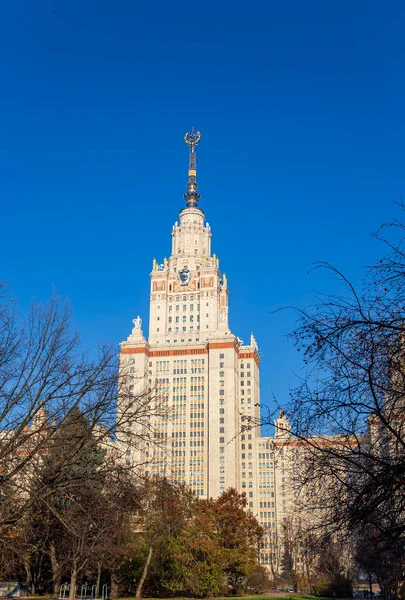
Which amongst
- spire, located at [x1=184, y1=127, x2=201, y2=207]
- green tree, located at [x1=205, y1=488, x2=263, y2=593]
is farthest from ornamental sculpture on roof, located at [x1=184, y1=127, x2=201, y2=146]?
green tree, located at [x1=205, y1=488, x2=263, y2=593]

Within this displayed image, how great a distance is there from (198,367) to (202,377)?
2405 millimetres

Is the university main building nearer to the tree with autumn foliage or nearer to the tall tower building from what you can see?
the tall tower building

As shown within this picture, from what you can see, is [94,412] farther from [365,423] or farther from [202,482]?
[202,482]

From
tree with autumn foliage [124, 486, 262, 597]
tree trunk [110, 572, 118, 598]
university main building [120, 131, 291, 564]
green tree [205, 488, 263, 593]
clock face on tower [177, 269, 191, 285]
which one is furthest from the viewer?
clock face on tower [177, 269, 191, 285]

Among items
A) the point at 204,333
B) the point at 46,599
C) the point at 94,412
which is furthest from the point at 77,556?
the point at 204,333

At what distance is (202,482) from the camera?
397 feet

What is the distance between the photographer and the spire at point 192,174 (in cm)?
14838

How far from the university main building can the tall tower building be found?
214 mm

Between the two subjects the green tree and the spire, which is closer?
the green tree

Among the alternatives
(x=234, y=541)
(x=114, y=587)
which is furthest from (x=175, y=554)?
(x=234, y=541)

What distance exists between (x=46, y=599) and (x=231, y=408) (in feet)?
302

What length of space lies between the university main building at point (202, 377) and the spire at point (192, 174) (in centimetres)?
493

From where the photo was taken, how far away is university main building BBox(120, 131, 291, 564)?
122 meters

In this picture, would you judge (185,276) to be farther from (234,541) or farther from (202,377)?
(234,541)
